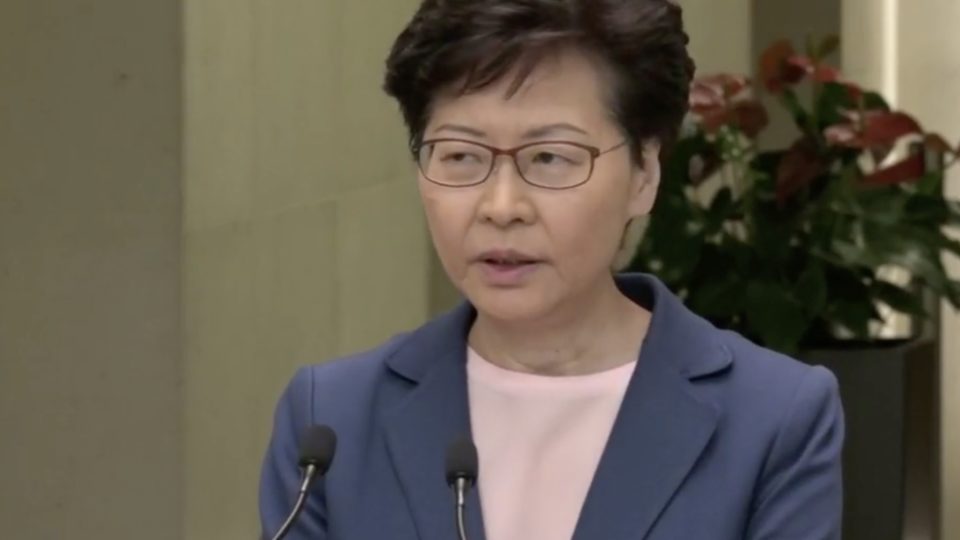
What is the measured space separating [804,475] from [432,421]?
0.38 metres

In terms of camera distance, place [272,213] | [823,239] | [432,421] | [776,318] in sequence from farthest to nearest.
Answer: [823,239] → [776,318] → [272,213] → [432,421]

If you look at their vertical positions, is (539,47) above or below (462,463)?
above

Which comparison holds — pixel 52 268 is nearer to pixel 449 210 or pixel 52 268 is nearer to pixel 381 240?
pixel 381 240

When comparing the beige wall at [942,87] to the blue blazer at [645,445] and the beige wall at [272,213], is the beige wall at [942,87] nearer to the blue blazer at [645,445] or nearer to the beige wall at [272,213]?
the beige wall at [272,213]

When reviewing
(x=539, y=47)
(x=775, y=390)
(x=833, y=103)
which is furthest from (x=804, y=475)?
(x=833, y=103)

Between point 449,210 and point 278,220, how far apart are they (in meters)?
1.25

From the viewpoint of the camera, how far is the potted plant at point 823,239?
314 centimetres

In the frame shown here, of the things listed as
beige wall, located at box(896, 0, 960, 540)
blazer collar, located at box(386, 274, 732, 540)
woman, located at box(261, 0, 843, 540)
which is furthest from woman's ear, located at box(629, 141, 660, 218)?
beige wall, located at box(896, 0, 960, 540)

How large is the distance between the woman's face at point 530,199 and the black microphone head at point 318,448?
209mm

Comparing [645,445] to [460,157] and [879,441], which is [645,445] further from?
[879,441]

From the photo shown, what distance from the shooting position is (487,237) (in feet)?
5.32

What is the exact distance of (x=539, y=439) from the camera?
175 cm

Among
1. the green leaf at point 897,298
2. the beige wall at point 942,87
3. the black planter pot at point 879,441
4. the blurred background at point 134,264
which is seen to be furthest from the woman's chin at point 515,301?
the beige wall at point 942,87

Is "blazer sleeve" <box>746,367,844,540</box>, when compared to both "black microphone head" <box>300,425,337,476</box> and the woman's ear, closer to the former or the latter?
the woman's ear
